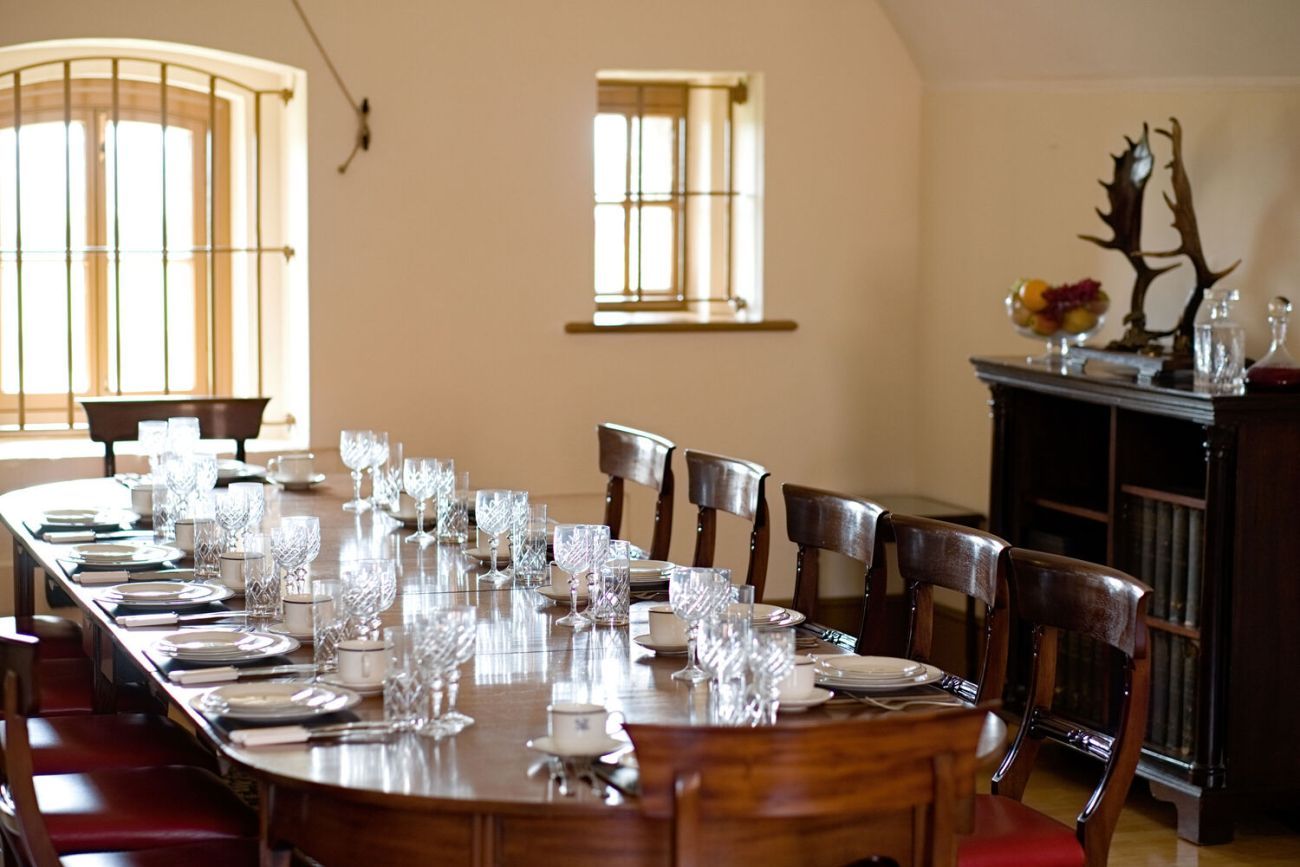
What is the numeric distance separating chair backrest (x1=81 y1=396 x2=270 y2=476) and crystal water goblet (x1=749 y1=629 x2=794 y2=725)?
114 inches

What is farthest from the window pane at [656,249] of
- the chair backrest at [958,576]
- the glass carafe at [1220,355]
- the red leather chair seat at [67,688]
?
the chair backrest at [958,576]

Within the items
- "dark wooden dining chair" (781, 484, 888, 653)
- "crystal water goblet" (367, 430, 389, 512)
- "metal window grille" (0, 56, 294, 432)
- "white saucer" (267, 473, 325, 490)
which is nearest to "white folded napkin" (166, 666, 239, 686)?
"dark wooden dining chair" (781, 484, 888, 653)

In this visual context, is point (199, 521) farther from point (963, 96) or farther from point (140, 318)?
point (963, 96)

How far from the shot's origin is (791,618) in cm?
279

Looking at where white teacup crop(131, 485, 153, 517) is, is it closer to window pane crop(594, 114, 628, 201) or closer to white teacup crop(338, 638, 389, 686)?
white teacup crop(338, 638, 389, 686)

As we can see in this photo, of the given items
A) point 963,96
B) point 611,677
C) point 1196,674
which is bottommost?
point 1196,674

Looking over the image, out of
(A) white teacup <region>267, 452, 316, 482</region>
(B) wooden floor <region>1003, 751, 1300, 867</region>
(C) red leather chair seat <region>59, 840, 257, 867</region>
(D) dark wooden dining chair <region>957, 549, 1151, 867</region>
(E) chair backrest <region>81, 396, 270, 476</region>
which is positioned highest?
(E) chair backrest <region>81, 396, 270, 476</region>

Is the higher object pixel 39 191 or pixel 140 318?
pixel 39 191

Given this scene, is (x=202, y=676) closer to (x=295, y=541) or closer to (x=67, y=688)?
(x=295, y=541)

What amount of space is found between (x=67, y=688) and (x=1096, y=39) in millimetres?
3301

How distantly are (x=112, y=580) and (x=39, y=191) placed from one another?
265 cm

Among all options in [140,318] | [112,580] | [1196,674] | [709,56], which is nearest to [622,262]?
[709,56]

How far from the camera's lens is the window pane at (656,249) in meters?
5.93

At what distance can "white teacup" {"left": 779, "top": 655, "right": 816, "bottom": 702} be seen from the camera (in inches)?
89.7
